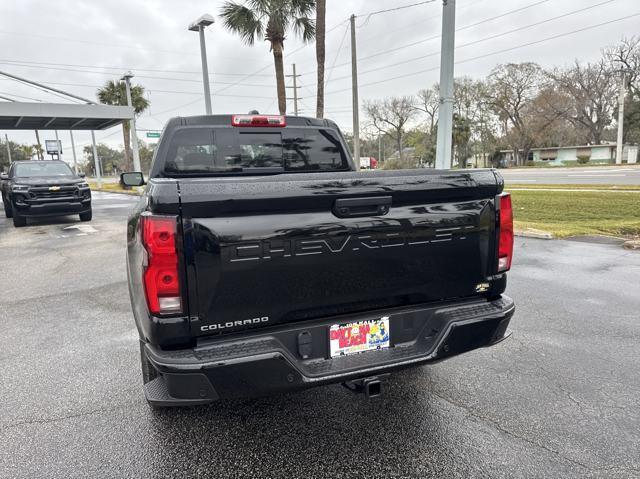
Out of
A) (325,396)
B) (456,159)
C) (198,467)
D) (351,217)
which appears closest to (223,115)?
(351,217)

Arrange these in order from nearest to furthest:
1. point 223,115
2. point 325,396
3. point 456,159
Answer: point 325,396 → point 223,115 → point 456,159

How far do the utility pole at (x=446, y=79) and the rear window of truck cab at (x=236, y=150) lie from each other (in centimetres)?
392

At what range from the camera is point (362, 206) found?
7.11ft

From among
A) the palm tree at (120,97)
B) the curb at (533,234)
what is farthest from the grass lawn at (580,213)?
the palm tree at (120,97)

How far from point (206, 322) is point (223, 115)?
263 cm

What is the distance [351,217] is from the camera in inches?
85.0

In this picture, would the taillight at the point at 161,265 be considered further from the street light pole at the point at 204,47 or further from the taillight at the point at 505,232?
the street light pole at the point at 204,47

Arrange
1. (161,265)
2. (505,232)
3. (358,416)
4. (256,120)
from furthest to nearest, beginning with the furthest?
(256,120)
(358,416)
(505,232)
(161,265)

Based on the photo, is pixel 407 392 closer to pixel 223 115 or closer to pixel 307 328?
pixel 307 328

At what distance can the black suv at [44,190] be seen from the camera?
1159 cm

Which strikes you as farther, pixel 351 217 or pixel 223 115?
pixel 223 115

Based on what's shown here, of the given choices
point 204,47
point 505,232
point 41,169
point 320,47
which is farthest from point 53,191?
point 505,232

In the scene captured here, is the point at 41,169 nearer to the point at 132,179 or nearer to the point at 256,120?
the point at 132,179

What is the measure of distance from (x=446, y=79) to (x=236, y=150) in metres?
5.15
